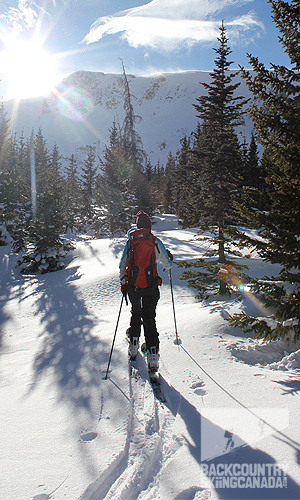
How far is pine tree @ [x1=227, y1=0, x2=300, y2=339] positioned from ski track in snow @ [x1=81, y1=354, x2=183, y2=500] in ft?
6.89

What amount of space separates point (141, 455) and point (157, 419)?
55cm

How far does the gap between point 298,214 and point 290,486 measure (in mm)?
3551

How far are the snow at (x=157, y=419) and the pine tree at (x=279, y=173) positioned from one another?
678 mm

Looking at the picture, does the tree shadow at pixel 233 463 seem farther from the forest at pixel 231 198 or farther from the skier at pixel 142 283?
the forest at pixel 231 198

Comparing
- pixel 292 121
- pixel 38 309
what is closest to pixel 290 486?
pixel 292 121

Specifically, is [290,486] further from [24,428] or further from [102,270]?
[102,270]

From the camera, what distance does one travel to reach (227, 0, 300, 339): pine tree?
425cm

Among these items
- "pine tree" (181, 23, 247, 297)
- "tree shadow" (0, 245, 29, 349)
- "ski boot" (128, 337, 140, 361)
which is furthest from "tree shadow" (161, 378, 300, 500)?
"pine tree" (181, 23, 247, 297)

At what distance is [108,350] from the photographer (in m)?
4.97

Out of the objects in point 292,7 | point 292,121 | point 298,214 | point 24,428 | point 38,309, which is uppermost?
point 292,7

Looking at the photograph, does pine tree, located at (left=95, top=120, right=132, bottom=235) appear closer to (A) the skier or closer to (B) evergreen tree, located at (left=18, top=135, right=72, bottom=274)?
(B) evergreen tree, located at (left=18, top=135, right=72, bottom=274)
